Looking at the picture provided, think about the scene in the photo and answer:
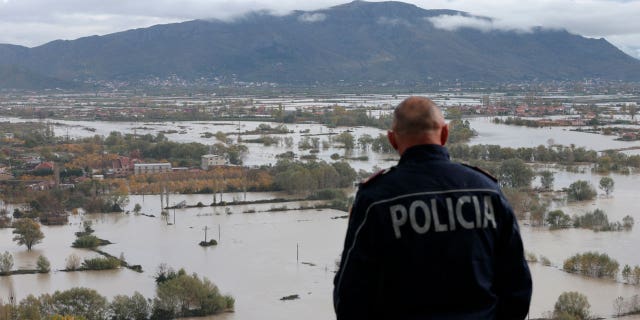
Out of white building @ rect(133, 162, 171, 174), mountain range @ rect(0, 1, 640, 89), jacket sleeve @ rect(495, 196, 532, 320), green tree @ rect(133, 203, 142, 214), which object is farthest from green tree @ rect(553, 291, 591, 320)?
mountain range @ rect(0, 1, 640, 89)

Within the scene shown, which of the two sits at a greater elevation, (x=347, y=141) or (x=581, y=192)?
(x=347, y=141)

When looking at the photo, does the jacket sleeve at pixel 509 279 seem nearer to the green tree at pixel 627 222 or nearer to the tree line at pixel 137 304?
the tree line at pixel 137 304

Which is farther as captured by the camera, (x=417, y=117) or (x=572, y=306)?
(x=572, y=306)

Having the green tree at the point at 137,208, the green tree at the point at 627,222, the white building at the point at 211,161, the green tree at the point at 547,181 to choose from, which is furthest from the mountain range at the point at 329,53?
the green tree at the point at 627,222

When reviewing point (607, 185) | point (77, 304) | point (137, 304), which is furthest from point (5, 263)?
point (607, 185)

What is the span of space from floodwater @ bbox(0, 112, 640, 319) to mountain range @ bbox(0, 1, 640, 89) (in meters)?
38.5

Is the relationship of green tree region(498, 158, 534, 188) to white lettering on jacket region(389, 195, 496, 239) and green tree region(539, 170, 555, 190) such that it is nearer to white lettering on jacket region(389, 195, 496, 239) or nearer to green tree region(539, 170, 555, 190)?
green tree region(539, 170, 555, 190)

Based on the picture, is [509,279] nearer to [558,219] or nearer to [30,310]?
[30,310]

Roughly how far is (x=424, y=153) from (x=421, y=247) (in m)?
0.11

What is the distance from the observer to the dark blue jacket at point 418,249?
98cm

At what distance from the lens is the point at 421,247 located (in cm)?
98

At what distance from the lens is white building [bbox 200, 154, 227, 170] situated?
45.0 ft

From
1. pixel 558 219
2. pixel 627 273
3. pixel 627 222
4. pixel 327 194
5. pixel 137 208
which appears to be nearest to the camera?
pixel 627 273

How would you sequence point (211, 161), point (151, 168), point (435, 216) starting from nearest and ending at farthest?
point (435, 216), point (151, 168), point (211, 161)
